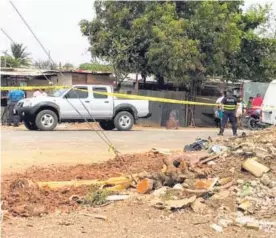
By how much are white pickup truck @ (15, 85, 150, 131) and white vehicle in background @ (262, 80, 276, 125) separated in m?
4.42

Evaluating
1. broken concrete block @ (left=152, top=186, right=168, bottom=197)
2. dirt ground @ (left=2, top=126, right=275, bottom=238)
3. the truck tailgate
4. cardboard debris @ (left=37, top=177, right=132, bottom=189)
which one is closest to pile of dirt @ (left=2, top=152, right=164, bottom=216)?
dirt ground @ (left=2, top=126, right=275, bottom=238)

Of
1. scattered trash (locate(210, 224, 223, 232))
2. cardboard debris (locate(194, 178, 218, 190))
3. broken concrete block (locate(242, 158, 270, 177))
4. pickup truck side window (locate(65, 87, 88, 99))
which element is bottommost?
scattered trash (locate(210, 224, 223, 232))

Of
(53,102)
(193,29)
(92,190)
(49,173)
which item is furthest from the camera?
(193,29)

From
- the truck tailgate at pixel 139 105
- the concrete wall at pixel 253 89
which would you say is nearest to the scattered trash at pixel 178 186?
the truck tailgate at pixel 139 105

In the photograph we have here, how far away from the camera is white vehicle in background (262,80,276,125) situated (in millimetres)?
17953

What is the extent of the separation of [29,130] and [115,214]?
42.3ft

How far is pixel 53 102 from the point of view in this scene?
1864 cm

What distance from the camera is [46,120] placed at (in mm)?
18422

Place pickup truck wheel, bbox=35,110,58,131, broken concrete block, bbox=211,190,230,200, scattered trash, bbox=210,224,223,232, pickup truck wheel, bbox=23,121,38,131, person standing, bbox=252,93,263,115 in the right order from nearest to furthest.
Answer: scattered trash, bbox=210,224,223,232, broken concrete block, bbox=211,190,230,200, pickup truck wheel, bbox=35,110,58,131, pickup truck wheel, bbox=23,121,38,131, person standing, bbox=252,93,263,115

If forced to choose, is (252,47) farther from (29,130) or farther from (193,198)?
(193,198)

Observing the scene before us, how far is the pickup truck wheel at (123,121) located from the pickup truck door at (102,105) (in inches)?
11.4

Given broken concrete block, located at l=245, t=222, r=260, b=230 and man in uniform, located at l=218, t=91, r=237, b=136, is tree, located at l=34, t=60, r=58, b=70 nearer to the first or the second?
broken concrete block, located at l=245, t=222, r=260, b=230

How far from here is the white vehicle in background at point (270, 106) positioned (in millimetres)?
17953

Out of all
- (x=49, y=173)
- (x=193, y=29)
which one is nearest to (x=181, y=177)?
(x=49, y=173)
